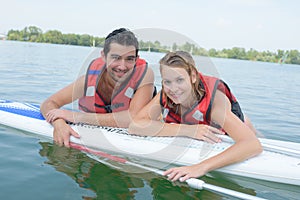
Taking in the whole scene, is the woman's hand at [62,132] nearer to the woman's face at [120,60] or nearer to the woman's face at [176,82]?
the woman's face at [120,60]

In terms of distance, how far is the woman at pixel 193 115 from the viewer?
3127 mm

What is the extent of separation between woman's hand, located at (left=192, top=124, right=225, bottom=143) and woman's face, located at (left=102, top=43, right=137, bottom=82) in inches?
39.4

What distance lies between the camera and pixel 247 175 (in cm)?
335

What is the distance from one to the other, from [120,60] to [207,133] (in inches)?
46.2

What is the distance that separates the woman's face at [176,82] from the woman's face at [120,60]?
593mm

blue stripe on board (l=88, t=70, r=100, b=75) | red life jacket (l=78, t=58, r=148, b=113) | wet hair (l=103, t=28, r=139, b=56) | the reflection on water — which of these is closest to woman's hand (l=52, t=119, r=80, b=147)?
→ the reflection on water

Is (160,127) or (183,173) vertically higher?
(160,127)

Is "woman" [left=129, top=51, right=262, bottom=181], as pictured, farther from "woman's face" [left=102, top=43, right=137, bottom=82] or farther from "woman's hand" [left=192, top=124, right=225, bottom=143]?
"woman's face" [left=102, top=43, right=137, bottom=82]

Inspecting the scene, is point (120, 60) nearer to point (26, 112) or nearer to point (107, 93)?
point (107, 93)

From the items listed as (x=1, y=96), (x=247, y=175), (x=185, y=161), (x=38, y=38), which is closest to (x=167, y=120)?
(x=185, y=161)

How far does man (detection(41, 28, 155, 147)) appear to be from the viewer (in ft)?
12.3

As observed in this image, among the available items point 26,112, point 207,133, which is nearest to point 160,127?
point 207,133

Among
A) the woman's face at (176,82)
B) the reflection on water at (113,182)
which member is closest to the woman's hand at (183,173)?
the reflection on water at (113,182)

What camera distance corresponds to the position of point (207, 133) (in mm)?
3467
